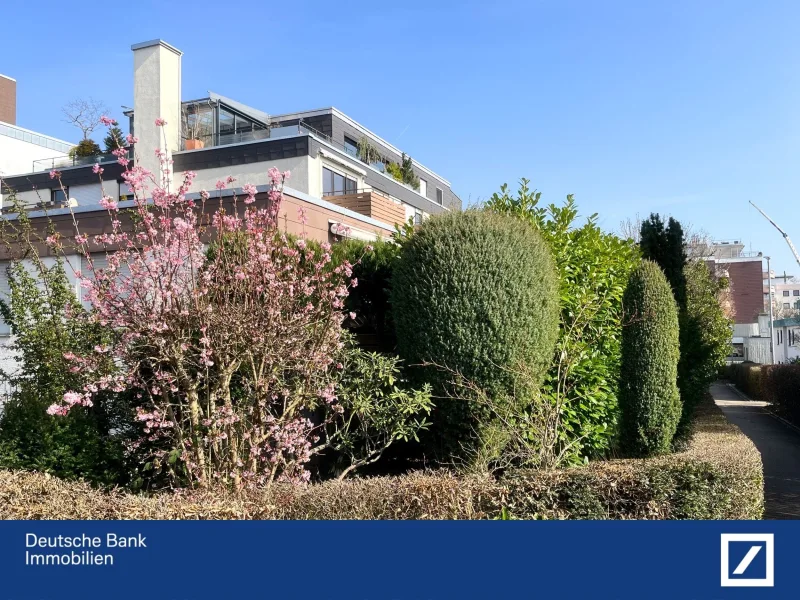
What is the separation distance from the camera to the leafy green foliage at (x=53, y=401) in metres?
6.30

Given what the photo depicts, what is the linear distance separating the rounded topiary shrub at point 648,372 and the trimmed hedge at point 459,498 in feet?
6.51

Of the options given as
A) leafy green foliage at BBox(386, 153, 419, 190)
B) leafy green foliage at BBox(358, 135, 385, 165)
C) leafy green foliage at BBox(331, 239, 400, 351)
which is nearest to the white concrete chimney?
leafy green foliage at BBox(358, 135, 385, 165)

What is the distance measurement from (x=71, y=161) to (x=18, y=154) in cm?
538

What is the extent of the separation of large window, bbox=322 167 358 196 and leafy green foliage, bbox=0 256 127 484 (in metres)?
17.6

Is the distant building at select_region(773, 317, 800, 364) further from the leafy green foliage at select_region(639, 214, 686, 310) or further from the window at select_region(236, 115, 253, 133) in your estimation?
the window at select_region(236, 115, 253, 133)

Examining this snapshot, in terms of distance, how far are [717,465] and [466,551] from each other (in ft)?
9.64

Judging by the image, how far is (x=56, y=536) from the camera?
4430 mm

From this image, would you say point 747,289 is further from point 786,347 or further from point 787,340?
point 787,340

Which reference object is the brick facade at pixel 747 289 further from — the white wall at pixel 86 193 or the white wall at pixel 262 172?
the white wall at pixel 86 193

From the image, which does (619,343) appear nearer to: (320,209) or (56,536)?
(320,209)

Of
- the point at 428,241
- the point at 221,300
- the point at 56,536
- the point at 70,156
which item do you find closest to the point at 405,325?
the point at 428,241

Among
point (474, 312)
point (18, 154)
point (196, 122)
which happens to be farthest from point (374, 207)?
point (18, 154)

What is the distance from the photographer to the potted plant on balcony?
25922 millimetres

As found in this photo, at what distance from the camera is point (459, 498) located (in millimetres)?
5223
